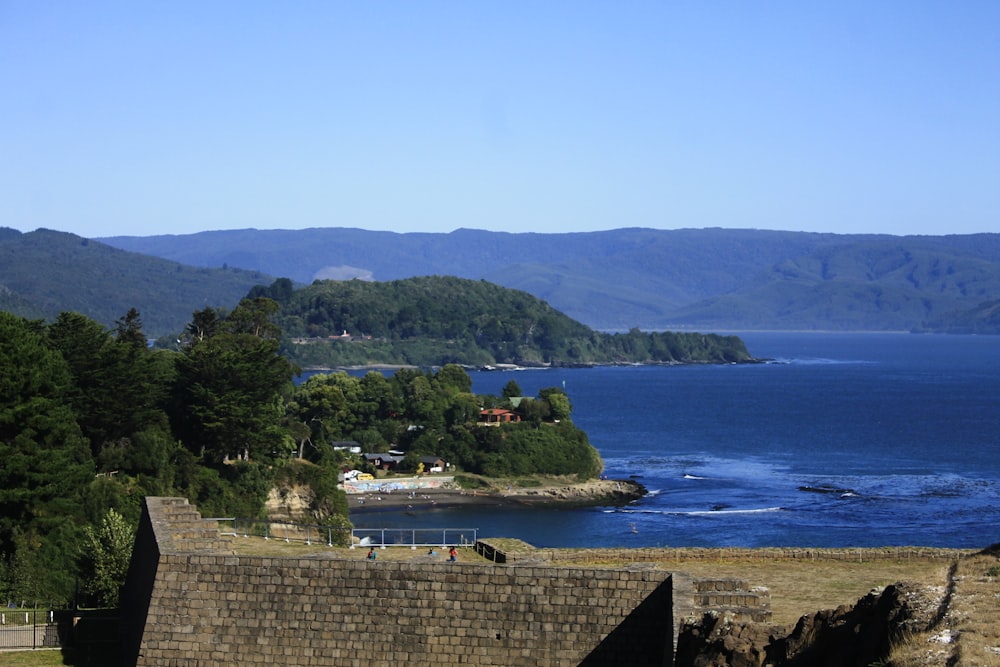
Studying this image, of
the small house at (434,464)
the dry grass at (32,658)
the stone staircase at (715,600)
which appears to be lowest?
the small house at (434,464)

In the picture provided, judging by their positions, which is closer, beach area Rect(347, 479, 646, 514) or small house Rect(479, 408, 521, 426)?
beach area Rect(347, 479, 646, 514)

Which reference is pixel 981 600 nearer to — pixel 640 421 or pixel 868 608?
pixel 868 608

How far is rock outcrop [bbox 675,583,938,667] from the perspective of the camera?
456 inches

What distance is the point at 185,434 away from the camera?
183 ft

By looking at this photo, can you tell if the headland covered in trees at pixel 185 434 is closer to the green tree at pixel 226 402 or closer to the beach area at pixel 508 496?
the green tree at pixel 226 402

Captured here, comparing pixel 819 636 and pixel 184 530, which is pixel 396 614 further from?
pixel 819 636

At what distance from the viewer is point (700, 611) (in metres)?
15.8

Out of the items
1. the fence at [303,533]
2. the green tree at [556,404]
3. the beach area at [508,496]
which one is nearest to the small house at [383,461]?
the beach area at [508,496]

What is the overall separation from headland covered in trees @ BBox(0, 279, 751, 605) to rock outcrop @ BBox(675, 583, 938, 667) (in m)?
14.7

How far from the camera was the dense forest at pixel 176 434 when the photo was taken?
34.6 m

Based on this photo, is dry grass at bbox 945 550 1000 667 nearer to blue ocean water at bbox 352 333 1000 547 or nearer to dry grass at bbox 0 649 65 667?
dry grass at bbox 0 649 65 667

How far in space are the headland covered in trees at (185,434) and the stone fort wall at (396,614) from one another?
30.0 ft

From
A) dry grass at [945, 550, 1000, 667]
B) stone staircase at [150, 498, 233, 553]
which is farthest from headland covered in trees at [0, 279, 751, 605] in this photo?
dry grass at [945, 550, 1000, 667]

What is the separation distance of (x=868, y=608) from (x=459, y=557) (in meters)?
13.1
